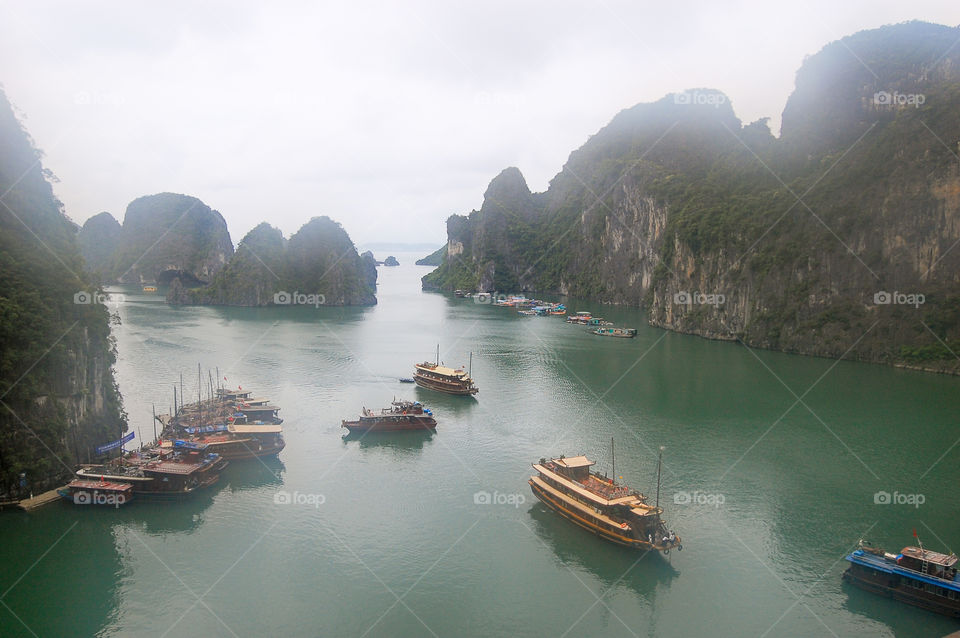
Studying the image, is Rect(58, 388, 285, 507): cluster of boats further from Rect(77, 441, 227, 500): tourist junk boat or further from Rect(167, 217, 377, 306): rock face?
Rect(167, 217, 377, 306): rock face

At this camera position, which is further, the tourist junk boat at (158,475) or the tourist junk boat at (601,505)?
the tourist junk boat at (158,475)

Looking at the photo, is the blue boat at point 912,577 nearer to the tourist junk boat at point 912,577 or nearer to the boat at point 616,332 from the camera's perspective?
the tourist junk boat at point 912,577

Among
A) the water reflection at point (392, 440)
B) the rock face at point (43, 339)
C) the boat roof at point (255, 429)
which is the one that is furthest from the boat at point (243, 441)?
the rock face at point (43, 339)

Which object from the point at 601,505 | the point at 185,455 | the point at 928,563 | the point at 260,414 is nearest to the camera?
the point at 928,563

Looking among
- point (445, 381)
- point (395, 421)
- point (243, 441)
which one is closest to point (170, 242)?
point (445, 381)

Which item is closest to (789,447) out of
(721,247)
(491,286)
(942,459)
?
(942,459)

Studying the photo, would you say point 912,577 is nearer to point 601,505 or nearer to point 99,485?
point 601,505
